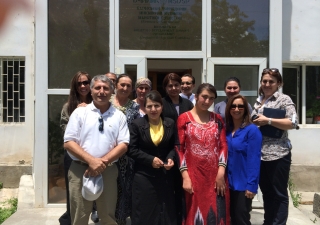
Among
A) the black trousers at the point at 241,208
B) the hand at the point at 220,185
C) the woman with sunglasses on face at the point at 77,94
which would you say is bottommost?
the black trousers at the point at 241,208

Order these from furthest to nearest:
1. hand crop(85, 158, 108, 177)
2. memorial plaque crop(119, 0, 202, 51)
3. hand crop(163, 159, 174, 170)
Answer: memorial plaque crop(119, 0, 202, 51) → hand crop(163, 159, 174, 170) → hand crop(85, 158, 108, 177)

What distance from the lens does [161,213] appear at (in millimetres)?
3627

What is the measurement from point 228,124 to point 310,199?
12.6ft

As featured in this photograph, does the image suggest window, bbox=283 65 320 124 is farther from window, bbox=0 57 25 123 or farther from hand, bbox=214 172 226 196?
window, bbox=0 57 25 123

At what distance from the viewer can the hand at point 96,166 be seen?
3.28 metres

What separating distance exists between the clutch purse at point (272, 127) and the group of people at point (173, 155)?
49mm

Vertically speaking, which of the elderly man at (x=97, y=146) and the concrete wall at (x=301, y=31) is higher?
the concrete wall at (x=301, y=31)

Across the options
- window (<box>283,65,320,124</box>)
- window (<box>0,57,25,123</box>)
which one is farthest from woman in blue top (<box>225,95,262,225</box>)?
window (<box>0,57,25,123</box>)

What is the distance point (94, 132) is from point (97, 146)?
130mm

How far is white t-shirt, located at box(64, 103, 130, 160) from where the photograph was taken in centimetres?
337

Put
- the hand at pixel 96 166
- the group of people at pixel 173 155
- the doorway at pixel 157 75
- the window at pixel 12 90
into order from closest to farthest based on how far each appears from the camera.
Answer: the hand at pixel 96 166, the group of people at pixel 173 155, the window at pixel 12 90, the doorway at pixel 157 75

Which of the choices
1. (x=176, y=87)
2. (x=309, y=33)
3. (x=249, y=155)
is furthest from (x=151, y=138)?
(x=309, y=33)

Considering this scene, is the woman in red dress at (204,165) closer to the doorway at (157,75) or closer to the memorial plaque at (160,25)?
the memorial plaque at (160,25)

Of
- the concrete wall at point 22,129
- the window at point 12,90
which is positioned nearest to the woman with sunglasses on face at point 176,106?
the concrete wall at point 22,129
